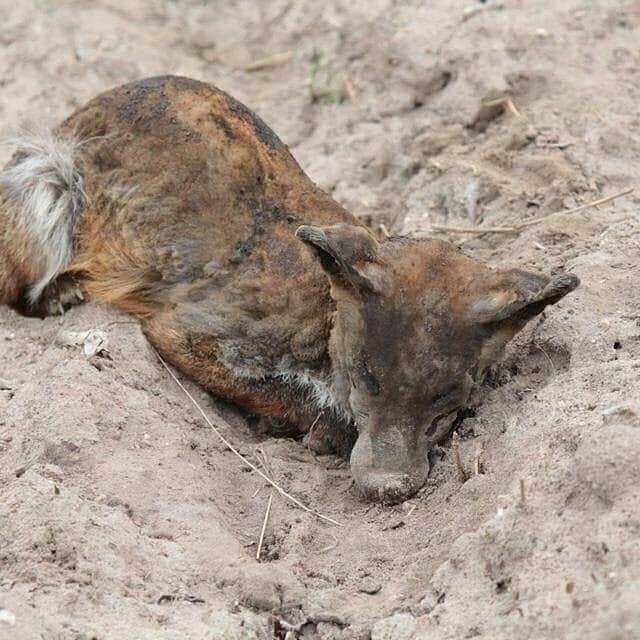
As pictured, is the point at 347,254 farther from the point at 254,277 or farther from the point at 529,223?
the point at 529,223

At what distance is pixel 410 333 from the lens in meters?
5.49

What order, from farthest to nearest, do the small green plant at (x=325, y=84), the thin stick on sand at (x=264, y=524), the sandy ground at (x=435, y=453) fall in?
the small green plant at (x=325, y=84), the thin stick on sand at (x=264, y=524), the sandy ground at (x=435, y=453)

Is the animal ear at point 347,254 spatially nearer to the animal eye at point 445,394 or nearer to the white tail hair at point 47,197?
the animal eye at point 445,394

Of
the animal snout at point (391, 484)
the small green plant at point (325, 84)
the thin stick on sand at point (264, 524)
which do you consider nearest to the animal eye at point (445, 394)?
the animal snout at point (391, 484)

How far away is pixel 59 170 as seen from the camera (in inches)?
282

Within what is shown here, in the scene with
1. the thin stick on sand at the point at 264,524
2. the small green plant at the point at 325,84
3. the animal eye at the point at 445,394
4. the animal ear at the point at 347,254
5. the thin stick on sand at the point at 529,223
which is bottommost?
the small green plant at the point at 325,84

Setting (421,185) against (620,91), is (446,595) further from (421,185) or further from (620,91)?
(620,91)

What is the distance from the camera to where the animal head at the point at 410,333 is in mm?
5492

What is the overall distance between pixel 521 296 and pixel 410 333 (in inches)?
21.9

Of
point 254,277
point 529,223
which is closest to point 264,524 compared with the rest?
point 254,277

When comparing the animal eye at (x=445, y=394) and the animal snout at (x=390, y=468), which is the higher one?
the animal eye at (x=445, y=394)

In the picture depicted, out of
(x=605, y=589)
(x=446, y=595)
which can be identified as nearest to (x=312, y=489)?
(x=446, y=595)

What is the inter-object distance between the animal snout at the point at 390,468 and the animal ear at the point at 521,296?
2.24ft

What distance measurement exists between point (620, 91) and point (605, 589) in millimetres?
5009
